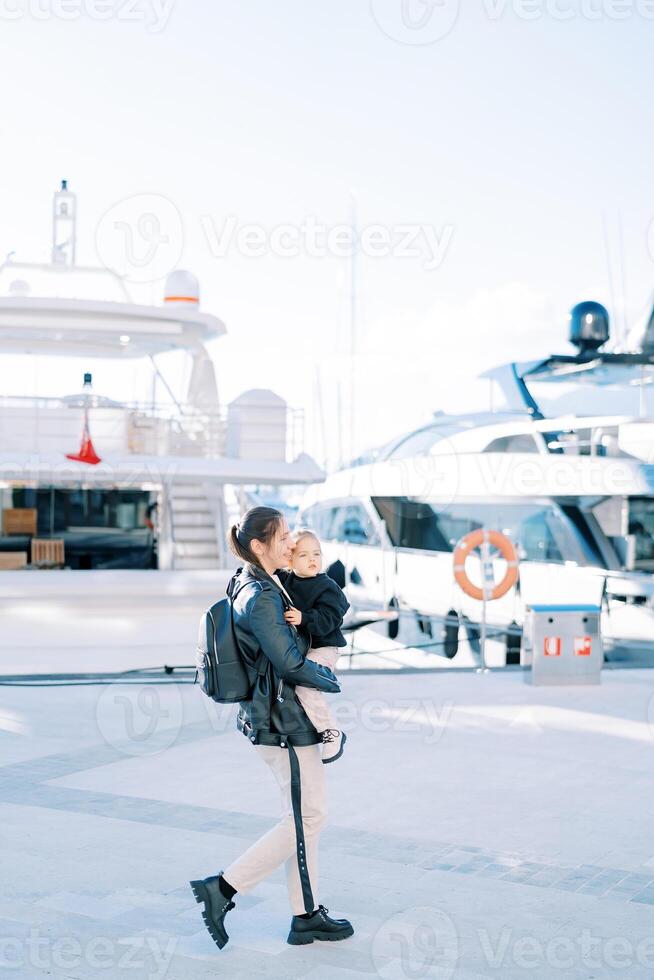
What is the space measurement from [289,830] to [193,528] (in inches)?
442

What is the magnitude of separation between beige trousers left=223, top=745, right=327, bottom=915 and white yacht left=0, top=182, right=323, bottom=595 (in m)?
9.08

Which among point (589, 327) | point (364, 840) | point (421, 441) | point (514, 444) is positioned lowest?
point (364, 840)

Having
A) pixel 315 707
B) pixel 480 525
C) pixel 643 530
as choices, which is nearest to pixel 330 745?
pixel 315 707

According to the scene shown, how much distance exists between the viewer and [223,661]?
4332 mm

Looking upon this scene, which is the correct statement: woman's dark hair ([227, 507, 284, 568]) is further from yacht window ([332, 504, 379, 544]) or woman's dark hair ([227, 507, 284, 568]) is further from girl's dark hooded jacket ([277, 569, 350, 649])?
yacht window ([332, 504, 379, 544])

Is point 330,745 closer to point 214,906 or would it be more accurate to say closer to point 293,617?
point 293,617

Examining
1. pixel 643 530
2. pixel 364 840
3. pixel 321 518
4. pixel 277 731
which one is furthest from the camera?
pixel 321 518

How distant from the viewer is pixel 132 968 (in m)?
4.21

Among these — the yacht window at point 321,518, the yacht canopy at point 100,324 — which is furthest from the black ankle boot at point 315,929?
the yacht window at point 321,518

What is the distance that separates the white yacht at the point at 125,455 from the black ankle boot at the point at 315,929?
9.07 m

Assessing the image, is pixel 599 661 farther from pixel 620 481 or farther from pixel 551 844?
pixel 620 481

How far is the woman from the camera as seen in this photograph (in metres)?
4.29

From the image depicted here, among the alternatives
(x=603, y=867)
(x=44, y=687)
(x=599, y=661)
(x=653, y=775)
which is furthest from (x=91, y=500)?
(x=603, y=867)

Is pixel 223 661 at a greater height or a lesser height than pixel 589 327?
lesser
